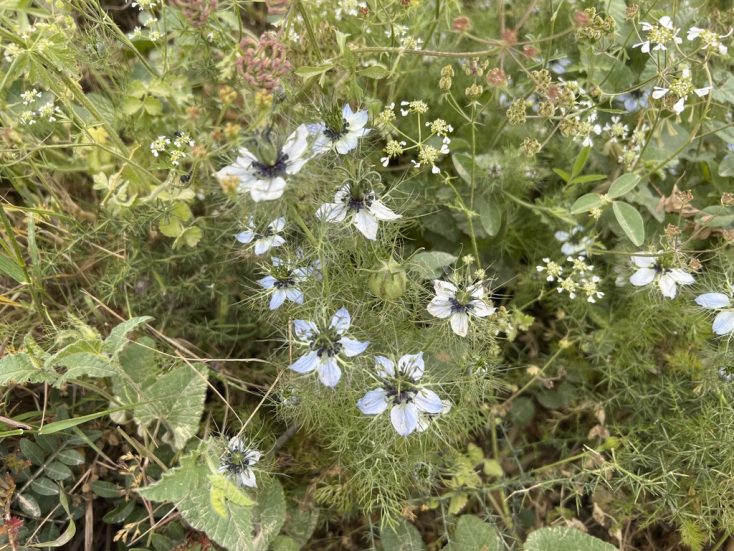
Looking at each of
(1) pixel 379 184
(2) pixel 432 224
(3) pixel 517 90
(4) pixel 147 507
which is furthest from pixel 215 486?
(3) pixel 517 90

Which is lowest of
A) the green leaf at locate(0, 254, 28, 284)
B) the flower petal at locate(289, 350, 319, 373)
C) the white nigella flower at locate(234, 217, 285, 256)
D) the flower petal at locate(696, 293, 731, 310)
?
the flower petal at locate(696, 293, 731, 310)

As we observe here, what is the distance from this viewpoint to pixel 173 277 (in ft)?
6.25

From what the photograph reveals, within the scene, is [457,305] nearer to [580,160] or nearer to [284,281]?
[284,281]

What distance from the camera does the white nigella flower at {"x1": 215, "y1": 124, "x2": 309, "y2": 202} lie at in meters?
1.17

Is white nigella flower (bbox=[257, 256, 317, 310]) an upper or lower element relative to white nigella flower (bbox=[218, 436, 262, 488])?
upper

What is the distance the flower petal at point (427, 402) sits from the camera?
134cm

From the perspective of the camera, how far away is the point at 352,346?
51.4 inches

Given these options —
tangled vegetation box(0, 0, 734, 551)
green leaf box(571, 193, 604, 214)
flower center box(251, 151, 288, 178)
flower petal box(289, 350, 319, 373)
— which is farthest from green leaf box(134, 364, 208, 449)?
green leaf box(571, 193, 604, 214)

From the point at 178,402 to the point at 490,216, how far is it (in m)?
1.02

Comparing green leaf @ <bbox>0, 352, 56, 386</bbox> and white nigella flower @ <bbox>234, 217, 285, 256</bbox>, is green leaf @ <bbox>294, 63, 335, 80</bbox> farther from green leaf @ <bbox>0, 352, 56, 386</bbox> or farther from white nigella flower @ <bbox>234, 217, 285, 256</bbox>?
green leaf @ <bbox>0, 352, 56, 386</bbox>

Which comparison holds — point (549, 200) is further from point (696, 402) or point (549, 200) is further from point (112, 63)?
point (112, 63)

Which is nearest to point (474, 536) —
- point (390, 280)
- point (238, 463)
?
point (238, 463)

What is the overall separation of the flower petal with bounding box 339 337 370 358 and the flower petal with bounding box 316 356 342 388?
4 cm

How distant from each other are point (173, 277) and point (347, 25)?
0.94m
